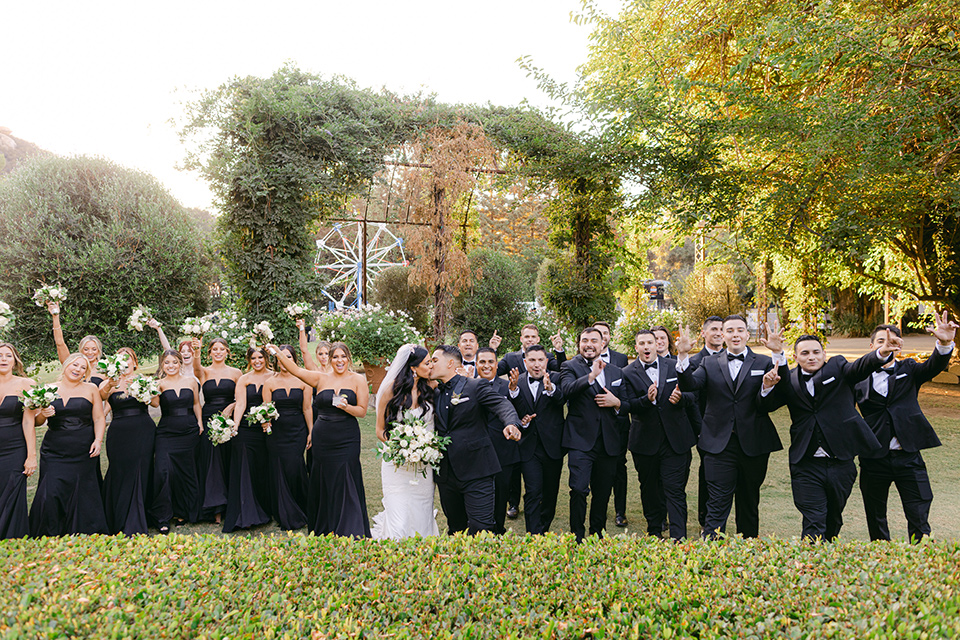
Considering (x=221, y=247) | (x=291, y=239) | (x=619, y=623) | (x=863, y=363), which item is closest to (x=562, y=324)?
(x=291, y=239)

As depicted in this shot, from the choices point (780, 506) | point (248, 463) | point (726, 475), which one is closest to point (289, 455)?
point (248, 463)

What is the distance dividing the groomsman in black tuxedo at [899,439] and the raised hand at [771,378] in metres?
1.00

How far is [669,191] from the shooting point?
34.8 ft

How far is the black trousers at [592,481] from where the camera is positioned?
519 cm

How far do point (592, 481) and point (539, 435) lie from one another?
0.65 metres

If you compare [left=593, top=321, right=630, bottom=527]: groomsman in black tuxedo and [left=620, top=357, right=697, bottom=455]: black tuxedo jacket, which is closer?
[left=620, top=357, right=697, bottom=455]: black tuxedo jacket

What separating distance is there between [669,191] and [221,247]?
318 inches

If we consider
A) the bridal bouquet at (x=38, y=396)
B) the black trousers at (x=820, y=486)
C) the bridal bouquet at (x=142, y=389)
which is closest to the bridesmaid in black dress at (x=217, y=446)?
the bridal bouquet at (x=142, y=389)

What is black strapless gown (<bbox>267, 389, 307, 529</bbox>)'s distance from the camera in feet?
19.5

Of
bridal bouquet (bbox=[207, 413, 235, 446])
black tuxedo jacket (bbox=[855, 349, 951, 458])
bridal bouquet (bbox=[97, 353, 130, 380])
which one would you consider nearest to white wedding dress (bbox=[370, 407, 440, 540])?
bridal bouquet (bbox=[207, 413, 235, 446])

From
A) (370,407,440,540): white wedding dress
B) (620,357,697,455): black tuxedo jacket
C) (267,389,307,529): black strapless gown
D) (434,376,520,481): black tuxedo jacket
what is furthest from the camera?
(267,389,307,529): black strapless gown

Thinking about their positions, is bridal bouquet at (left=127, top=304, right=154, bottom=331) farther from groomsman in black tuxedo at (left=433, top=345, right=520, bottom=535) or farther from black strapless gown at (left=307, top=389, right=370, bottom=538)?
groomsman in black tuxedo at (left=433, top=345, right=520, bottom=535)

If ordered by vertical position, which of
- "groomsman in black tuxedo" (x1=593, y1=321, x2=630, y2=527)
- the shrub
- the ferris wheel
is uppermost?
the ferris wheel

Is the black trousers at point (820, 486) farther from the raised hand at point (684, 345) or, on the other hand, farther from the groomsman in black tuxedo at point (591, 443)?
the groomsman in black tuxedo at point (591, 443)
